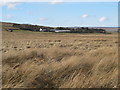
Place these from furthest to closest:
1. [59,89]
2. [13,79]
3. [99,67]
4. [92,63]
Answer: [92,63]
[99,67]
[13,79]
[59,89]

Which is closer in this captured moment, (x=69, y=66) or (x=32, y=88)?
(x=32, y=88)

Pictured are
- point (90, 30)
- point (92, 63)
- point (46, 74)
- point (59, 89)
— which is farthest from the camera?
point (90, 30)

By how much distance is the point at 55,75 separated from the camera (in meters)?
6.16

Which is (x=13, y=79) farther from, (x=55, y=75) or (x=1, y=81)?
(x=55, y=75)

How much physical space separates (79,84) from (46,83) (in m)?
0.88

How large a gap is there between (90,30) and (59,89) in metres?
111

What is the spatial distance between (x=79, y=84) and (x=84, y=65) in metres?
1.94

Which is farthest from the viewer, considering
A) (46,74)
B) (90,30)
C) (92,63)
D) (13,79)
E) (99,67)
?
(90,30)

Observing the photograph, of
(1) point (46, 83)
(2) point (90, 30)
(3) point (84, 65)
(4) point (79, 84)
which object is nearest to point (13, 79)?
(1) point (46, 83)

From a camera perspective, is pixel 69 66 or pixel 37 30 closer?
pixel 69 66

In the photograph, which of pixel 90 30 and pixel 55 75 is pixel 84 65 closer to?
pixel 55 75

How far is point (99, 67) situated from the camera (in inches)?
271

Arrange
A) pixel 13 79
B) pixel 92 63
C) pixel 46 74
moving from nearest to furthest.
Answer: pixel 13 79
pixel 46 74
pixel 92 63

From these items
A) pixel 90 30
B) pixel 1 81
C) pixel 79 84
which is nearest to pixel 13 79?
pixel 1 81
